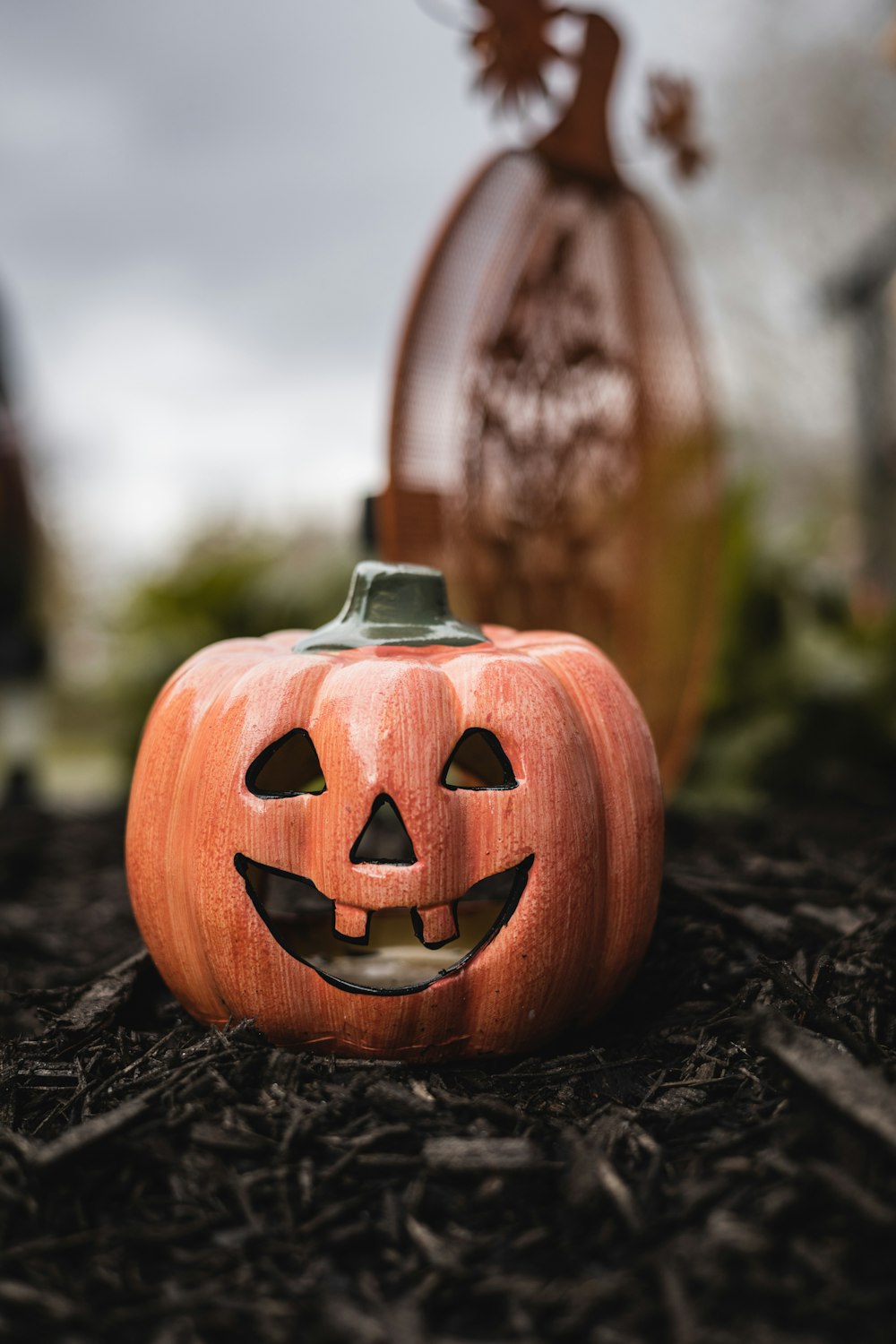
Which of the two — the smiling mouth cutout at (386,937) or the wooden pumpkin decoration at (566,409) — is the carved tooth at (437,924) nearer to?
the smiling mouth cutout at (386,937)

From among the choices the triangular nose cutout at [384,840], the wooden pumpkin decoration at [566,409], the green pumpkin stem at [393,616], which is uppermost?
the wooden pumpkin decoration at [566,409]

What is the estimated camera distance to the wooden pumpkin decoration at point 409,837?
147 cm

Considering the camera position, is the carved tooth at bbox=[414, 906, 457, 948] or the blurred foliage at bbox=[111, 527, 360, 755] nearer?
the carved tooth at bbox=[414, 906, 457, 948]

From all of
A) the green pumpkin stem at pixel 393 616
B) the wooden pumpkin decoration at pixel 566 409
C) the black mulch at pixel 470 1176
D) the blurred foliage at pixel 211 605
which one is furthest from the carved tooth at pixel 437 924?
the blurred foliage at pixel 211 605

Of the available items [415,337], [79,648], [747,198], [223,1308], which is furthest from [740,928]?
[747,198]

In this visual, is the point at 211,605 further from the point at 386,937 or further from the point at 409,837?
the point at 409,837

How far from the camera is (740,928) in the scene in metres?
1.98

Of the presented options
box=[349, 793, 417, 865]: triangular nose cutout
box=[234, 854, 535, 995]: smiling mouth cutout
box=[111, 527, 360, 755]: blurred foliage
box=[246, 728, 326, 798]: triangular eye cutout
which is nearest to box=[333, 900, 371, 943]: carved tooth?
box=[234, 854, 535, 995]: smiling mouth cutout

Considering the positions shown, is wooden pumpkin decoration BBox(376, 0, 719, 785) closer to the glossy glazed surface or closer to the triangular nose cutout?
the triangular nose cutout

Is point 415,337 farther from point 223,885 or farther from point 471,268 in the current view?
point 223,885

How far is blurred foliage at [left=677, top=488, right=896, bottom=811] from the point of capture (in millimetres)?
3912

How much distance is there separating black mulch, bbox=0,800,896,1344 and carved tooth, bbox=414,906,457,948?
21 cm

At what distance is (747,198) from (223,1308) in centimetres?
1386

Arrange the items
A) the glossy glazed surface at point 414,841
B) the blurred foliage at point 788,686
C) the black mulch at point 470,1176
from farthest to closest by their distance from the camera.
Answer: the blurred foliage at point 788,686
the glossy glazed surface at point 414,841
the black mulch at point 470,1176
